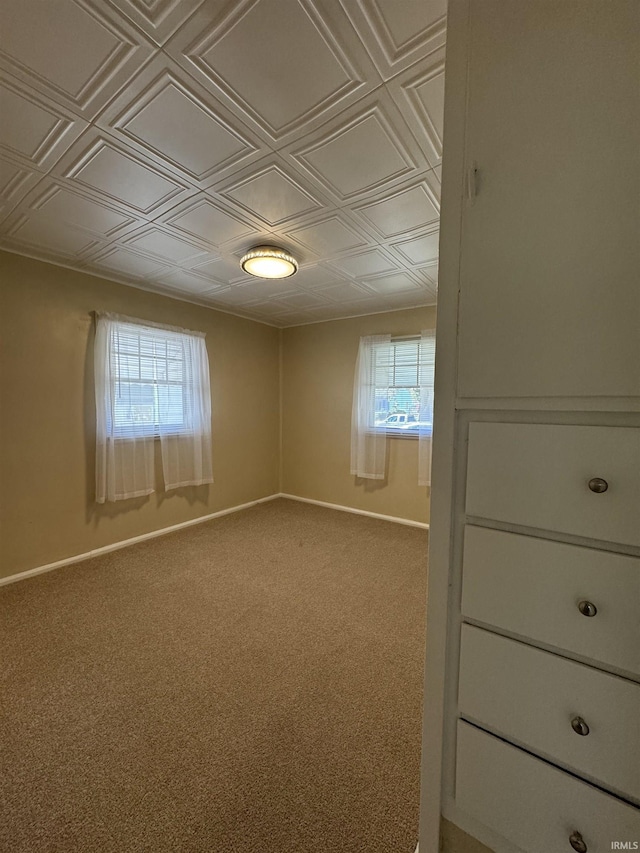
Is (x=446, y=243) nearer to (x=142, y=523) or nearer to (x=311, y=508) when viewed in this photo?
(x=142, y=523)

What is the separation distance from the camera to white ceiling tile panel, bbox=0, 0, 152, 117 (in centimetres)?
95

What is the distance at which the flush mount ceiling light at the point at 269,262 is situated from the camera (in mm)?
2316

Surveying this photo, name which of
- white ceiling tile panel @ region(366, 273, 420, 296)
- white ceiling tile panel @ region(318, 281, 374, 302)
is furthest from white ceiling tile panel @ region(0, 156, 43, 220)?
white ceiling tile panel @ region(366, 273, 420, 296)

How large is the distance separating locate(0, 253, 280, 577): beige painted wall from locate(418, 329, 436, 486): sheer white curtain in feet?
8.22

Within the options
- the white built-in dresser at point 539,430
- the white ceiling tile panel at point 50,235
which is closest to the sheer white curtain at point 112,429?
the white ceiling tile panel at point 50,235

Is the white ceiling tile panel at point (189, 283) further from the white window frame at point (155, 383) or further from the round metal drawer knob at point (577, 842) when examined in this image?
the round metal drawer knob at point (577, 842)

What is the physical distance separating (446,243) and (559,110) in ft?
0.94

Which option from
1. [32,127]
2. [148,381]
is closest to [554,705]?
[32,127]

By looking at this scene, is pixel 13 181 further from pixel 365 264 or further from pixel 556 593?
pixel 556 593

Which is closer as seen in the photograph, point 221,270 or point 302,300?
point 221,270

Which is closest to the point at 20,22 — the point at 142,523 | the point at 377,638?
the point at 377,638

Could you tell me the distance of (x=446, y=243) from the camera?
78 cm

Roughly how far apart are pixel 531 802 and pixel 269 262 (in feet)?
8.97

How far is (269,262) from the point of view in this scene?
2391 millimetres
